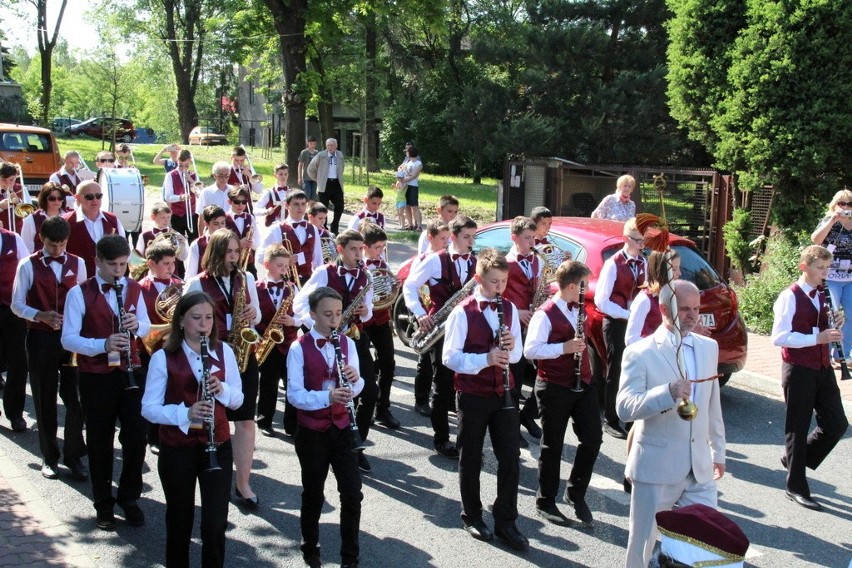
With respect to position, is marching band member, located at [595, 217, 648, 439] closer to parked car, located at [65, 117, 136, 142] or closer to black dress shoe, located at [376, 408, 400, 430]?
black dress shoe, located at [376, 408, 400, 430]

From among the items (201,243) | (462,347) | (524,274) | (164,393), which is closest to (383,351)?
(524,274)

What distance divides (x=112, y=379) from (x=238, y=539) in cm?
133

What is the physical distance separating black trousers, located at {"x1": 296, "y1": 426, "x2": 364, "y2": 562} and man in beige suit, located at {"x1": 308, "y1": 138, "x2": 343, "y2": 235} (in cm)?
1334

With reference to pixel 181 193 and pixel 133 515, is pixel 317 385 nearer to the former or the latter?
pixel 133 515

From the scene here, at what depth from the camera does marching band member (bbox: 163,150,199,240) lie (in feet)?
44.2

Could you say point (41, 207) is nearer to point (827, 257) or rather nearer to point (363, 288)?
point (363, 288)

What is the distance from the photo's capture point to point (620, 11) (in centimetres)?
2528

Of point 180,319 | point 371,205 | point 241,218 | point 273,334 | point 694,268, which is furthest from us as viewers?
point 371,205

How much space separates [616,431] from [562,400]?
7.00 ft

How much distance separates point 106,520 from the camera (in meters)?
6.15

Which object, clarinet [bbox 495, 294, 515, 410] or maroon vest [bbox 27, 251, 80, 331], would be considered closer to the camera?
clarinet [bbox 495, 294, 515, 410]

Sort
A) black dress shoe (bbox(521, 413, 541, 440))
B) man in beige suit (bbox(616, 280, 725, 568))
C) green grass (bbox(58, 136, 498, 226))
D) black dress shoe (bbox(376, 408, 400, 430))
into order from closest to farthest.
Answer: man in beige suit (bbox(616, 280, 725, 568)) → black dress shoe (bbox(521, 413, 541, 440)) → black dress shoe (bbox(376, 408, 400, 430)) → green grass (bbox(58, 136, 498, 226))

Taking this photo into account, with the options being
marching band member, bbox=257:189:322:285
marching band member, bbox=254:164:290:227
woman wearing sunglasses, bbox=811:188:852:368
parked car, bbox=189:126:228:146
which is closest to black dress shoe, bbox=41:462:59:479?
marching band member, bbox=257:189:322:285

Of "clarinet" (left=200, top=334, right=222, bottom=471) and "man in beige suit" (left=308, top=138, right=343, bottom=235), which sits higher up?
"man in beige suit" (left=308, top=138, right=343, bottom=235)
